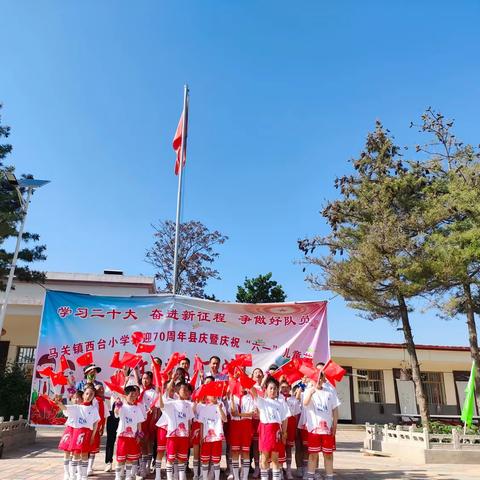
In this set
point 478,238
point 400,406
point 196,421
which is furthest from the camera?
point 400,406

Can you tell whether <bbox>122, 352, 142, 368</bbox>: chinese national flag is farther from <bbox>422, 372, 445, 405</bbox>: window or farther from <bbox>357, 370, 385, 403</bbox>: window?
<bbox>422, 372, 445, 405</bbox>: window

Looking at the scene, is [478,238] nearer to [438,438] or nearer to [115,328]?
[438,438]

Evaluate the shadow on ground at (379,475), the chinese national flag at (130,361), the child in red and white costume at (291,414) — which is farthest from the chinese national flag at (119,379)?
the shadow on ground at (379,475)

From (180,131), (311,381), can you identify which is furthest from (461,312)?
(180,131)

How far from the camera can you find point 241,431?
5598 mm

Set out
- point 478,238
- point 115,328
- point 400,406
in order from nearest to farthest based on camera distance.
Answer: point 115,328
point 478,238
point 400,406

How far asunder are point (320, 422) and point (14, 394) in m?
7.95

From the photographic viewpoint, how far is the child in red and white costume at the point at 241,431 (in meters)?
5.54

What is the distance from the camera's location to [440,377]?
19.0 metres

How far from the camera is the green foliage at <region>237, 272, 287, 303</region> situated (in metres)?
19.3

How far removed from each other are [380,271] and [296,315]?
10.3 feet

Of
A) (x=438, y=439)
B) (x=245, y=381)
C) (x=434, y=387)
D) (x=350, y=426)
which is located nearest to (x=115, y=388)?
(x=245, y=381)

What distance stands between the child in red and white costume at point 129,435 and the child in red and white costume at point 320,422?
84.6 inches

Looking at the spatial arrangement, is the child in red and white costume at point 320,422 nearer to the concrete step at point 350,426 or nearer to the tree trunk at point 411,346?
the tree trunk at point 411,346
